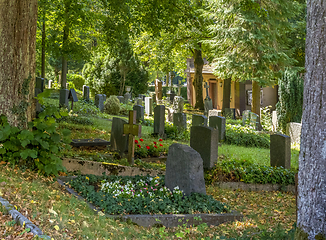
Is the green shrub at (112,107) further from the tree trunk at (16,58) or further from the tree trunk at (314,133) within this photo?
the tree trunk at (314,133)

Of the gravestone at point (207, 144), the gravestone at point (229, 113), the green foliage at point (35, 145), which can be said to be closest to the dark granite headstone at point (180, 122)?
the gravestone at point (207, 144)

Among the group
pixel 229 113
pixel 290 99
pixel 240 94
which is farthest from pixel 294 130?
pixel 240 94

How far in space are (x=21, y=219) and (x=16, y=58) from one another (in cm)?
356

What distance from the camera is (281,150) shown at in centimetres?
974

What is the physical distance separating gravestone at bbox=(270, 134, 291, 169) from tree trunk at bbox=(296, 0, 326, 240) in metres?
5.90

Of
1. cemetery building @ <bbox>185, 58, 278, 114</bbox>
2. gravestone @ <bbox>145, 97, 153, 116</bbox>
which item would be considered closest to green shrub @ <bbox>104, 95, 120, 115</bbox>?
gravestone @ <bbox>145, 97, 153, 116</bbox>

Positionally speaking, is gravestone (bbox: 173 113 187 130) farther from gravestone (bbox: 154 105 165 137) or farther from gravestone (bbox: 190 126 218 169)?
gravestone (bbox: 190 126 218 169)

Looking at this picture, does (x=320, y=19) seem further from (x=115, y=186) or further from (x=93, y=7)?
(x=93, y=7)

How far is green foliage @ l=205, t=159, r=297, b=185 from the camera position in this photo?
28.7 feet

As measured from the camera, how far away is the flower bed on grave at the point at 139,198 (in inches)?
217

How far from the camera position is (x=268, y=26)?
62.3ft

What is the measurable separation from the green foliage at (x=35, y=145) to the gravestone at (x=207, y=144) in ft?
12.2

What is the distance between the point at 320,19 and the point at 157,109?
1007 centimetres

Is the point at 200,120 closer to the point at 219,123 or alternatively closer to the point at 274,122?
the point at 219,123
